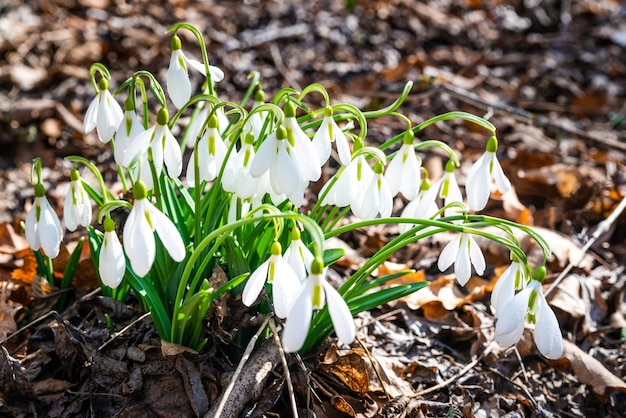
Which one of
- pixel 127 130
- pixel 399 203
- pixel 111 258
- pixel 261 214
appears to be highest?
pixel 127 130

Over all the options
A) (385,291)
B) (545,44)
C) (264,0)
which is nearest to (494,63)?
(545,44)

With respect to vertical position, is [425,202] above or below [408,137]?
below

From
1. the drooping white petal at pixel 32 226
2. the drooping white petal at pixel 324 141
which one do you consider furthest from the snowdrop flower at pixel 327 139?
the drooping white petal at pixel 32 226

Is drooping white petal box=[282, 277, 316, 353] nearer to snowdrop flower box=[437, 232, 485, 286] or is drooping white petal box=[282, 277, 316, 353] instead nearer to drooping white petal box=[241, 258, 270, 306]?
drooping white petal box=[241, 258, 270, 306]

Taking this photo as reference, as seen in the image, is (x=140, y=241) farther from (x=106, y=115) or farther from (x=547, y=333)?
(x=547, y=333)

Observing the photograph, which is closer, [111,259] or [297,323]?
[297,323]

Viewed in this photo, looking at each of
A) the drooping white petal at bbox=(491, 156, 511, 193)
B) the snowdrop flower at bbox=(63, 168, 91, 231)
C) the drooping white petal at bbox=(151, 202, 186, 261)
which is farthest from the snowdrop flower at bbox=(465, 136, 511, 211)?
the snowdrop flower at bbox=(63, 168, 91, 231)

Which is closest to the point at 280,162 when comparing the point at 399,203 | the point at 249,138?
the point at 249,138
